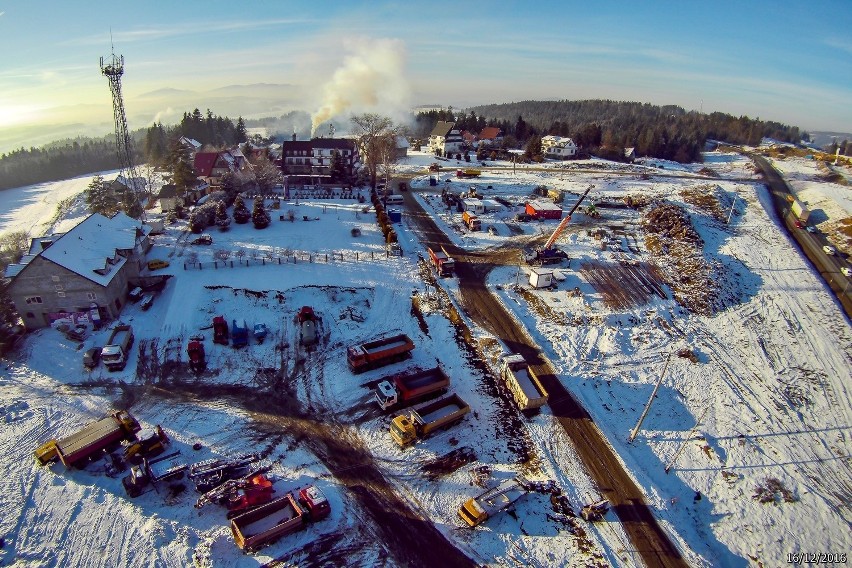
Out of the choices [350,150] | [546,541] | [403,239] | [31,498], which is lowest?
[546,541]

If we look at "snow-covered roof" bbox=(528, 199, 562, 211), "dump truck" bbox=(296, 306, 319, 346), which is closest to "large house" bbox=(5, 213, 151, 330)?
"dump truck" bbox=(296, 306, 319, 346)

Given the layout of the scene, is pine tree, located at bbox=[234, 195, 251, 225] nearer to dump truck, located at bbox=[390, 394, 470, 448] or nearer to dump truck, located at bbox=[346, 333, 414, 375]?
A: dump truck, located at bbox=[346, 333, 414, 375]

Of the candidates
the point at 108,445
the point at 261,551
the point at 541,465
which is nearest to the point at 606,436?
the point at 541,465

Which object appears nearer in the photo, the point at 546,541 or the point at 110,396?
the point at 546,541

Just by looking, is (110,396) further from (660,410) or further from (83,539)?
(660,410)

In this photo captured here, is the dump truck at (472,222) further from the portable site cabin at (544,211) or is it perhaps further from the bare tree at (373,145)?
the bare tree at (373,145)

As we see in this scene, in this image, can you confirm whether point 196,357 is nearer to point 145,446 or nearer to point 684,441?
point 145,446
